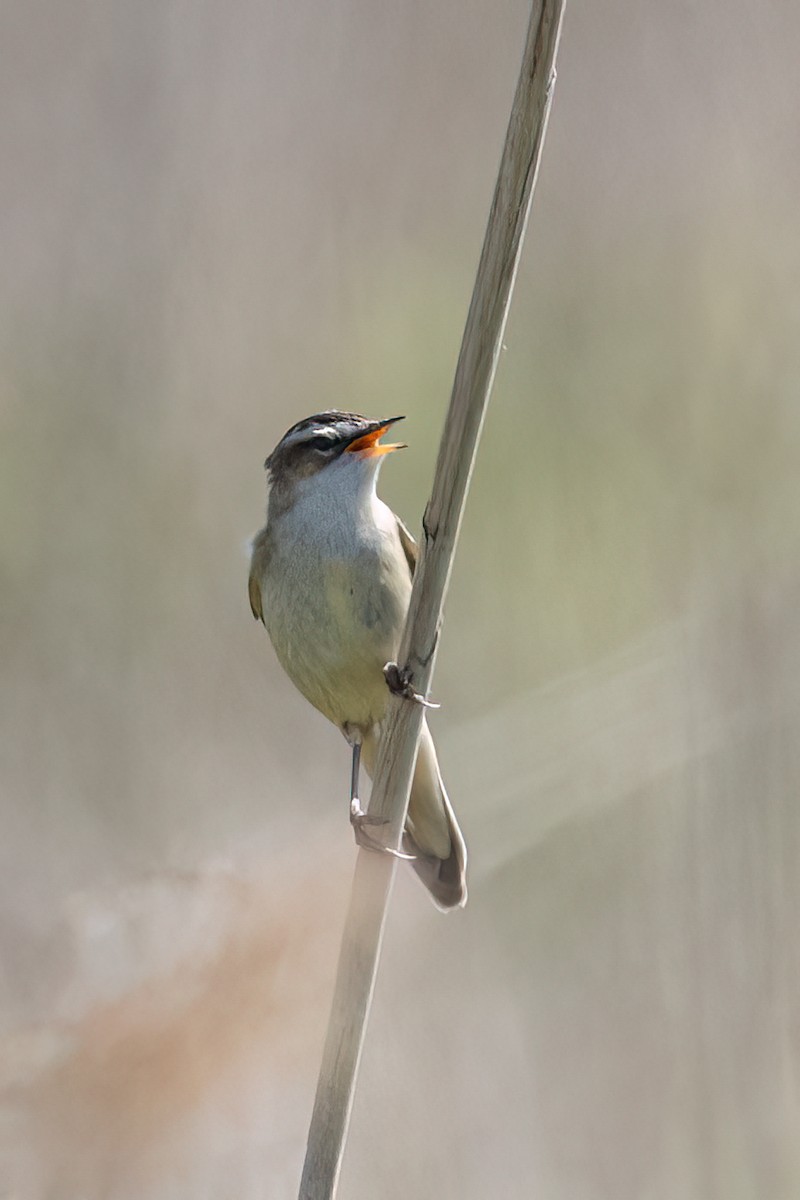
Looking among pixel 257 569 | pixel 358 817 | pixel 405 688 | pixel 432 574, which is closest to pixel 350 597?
pixel 257 569

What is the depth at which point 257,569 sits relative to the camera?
2.71m

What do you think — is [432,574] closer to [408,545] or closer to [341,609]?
[341,609]

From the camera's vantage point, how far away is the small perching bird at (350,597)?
244cm

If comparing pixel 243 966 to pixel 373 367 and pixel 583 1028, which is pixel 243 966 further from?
pixel 373 367

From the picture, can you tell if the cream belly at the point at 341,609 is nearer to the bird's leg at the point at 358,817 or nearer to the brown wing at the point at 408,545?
the brown wing at the point at 408,545

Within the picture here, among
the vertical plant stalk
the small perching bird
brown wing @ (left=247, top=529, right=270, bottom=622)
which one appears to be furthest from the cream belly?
the vertical plant stalk

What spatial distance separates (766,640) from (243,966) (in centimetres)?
117

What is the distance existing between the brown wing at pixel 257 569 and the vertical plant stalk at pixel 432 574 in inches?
43.6

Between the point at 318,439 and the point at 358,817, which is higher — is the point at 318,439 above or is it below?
above

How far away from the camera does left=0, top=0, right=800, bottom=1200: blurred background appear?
2076 mm

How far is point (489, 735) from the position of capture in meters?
2.27

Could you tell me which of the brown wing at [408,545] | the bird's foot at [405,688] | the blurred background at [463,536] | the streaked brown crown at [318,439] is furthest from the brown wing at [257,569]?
the bird's foot at [405,688]

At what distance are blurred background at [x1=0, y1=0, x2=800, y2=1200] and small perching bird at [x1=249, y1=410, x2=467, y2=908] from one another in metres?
0.09

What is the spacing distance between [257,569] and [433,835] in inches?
28.3
